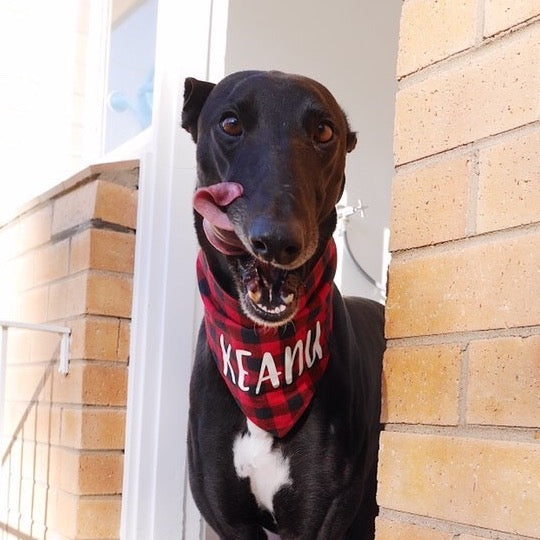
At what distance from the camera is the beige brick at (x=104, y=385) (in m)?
1.98

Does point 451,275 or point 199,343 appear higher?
point 451,275

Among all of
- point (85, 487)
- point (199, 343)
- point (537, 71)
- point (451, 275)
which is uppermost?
point (537, 71)

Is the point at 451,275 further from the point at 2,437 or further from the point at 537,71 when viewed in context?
the point at 2,437

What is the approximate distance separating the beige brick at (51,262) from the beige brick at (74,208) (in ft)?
0.17

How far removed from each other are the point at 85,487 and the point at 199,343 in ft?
1.84

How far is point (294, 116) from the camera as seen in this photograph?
142 cm

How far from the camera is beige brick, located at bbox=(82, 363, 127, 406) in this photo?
198 cm

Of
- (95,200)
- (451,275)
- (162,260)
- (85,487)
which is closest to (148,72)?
(95,200)

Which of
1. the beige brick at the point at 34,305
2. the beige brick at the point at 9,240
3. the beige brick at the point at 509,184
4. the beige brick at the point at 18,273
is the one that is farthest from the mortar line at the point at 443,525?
the beige brick at the point at 9,240

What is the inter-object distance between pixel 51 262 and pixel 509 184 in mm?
1628

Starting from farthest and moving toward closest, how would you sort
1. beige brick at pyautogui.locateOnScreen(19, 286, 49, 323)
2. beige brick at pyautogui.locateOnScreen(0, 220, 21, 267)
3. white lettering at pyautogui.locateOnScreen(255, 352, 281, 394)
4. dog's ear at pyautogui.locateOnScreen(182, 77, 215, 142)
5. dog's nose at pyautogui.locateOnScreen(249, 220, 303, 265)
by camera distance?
beige brick at pyautogui.locateOnScreen(0, 220, 21, 267), beige brick at pyautogui.locateOnScreen(19, 286, 49, 323), dog's ear at pyautogui.locateOnScreen(182, 77, 215, 142), white lettering at pyautogui.locateOnScreen(255, 352, 281, 394), dog's nose at pyautogui.locateOnScreen(249, 220, 303, 265)

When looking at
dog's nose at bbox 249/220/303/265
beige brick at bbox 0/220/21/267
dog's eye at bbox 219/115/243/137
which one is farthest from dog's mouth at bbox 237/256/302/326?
beige brick at bbox 0/220/21/267

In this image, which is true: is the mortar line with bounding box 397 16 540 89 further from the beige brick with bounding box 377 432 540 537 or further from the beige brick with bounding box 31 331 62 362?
the beige brick with bounding box 31 331 62 362

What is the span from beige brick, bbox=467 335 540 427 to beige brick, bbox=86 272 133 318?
123 centimetres
